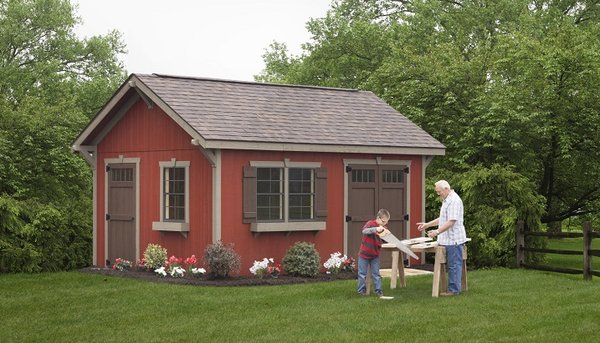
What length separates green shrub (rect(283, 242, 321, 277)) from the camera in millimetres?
18219

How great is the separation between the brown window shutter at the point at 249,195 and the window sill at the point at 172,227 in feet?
3.99

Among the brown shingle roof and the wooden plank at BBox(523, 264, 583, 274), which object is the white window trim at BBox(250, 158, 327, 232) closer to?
the brown shingle roof

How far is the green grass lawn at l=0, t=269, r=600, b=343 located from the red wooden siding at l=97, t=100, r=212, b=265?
156 cm

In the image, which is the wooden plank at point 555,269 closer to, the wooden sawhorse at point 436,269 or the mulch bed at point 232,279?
the wooden sawhorse at point 436,269

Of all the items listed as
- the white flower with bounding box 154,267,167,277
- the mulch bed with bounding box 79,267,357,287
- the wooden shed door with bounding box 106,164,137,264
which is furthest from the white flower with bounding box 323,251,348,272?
the wooden shed door with bounding box 106,164,137,264

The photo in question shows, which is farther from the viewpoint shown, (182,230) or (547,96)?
(547,96)

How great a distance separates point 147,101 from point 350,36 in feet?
63.1

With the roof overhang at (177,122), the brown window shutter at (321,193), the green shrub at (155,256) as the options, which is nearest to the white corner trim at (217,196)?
the roof overhang at (177,122)

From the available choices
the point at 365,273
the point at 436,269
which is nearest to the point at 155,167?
the point at 365,273

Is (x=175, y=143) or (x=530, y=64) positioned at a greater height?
(x=530, y=64)

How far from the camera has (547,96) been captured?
24.1 m

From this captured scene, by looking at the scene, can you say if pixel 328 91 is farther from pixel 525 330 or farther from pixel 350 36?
pixel 350 36

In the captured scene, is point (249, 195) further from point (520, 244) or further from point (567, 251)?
point (567, 251)

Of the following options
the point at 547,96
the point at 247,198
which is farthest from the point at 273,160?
the point at 547,96
